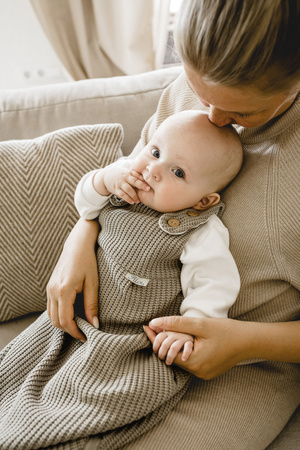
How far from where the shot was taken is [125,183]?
95 centimetres

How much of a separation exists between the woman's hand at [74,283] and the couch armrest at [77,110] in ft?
1.50

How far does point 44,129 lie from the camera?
4.60 ft

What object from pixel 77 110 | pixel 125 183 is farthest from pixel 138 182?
pixel 77 110

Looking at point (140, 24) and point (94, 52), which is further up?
point (140, 24)

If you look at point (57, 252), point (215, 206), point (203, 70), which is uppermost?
point (203, 70)

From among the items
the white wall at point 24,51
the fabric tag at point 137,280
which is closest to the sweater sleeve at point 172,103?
the fabric tag at point 137,280

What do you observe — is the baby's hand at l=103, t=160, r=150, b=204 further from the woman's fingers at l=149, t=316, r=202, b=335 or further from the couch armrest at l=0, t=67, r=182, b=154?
the couch armrest at l=0, t=67, r=182, b=154

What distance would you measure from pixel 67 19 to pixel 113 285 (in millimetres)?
1681

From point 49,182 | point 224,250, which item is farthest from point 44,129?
point 224,250

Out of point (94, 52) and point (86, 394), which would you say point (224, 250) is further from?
point (94, 52)

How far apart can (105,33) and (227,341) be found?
177 cm

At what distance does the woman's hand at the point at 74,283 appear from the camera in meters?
0.94

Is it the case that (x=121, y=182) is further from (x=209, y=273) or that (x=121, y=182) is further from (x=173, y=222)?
(x=209, y=273)

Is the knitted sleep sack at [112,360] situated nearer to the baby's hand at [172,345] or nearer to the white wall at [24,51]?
the baby's hand at [172,345]
